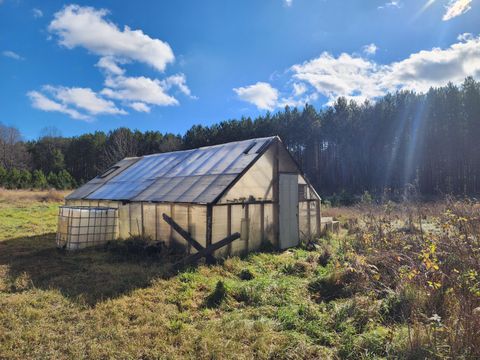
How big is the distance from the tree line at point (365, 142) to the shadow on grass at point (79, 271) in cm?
2685

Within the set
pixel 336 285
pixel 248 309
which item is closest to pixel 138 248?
pixel 248 309

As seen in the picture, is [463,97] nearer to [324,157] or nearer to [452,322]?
[324,157]

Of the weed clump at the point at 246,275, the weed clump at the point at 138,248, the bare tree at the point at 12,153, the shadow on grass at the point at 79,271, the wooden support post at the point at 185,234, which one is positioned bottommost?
the weed clump at the point at 246,275

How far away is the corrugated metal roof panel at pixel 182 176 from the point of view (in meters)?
9.67

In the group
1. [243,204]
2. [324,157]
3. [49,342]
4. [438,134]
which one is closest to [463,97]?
[438,134]

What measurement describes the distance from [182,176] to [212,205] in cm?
310

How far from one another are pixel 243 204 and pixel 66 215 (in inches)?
223

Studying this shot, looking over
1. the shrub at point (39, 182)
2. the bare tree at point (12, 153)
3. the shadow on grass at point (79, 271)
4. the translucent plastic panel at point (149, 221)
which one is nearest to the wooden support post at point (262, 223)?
the shadow on grass at point (79, 271)

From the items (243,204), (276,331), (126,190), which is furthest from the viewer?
(126,190)

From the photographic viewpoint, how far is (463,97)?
103ft

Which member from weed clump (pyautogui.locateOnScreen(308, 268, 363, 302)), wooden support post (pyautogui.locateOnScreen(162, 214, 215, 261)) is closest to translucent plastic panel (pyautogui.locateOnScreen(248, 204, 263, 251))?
wooden support post (pyautogui.locateOnScreen(162, 214, 215, 261))

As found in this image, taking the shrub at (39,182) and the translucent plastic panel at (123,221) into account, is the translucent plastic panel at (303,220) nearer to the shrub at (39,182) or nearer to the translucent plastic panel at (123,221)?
the translucent plastic panel at (123,221)

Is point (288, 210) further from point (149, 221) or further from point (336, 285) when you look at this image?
point (336, 285)

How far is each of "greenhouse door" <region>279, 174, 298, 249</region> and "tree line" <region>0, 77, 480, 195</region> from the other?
21794 mm
